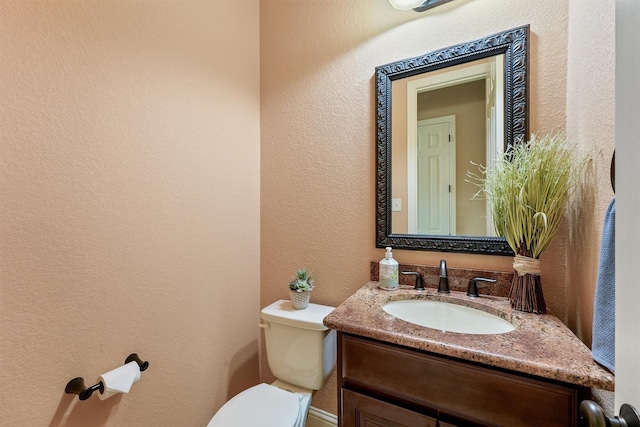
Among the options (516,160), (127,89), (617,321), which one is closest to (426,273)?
(516,160)

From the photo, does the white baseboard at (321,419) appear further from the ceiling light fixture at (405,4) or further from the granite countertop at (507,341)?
the ceiling light fixture at (405,4)

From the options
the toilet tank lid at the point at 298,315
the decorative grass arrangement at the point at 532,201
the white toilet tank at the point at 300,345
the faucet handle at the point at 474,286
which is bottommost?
the white toilet tank at the point at 300,345

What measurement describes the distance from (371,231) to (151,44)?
1249 millimetres

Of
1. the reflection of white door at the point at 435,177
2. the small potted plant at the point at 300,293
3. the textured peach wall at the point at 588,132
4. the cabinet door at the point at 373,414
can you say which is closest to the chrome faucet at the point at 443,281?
the reflection of white door at the point at 435,177

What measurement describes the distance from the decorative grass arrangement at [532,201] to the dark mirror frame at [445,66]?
0.13 meters

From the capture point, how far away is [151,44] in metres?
1.08

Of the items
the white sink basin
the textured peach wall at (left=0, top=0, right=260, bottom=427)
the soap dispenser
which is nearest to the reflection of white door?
the soap dispenser

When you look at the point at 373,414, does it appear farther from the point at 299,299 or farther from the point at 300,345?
the point at 299,299

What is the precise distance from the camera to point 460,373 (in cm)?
70

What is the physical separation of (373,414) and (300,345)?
19.9 inches

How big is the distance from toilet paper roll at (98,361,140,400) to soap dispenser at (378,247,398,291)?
3.30 feet

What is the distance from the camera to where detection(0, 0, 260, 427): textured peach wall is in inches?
30.7

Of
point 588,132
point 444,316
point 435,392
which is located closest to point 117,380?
point 435,392

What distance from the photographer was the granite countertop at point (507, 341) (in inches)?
23.5
